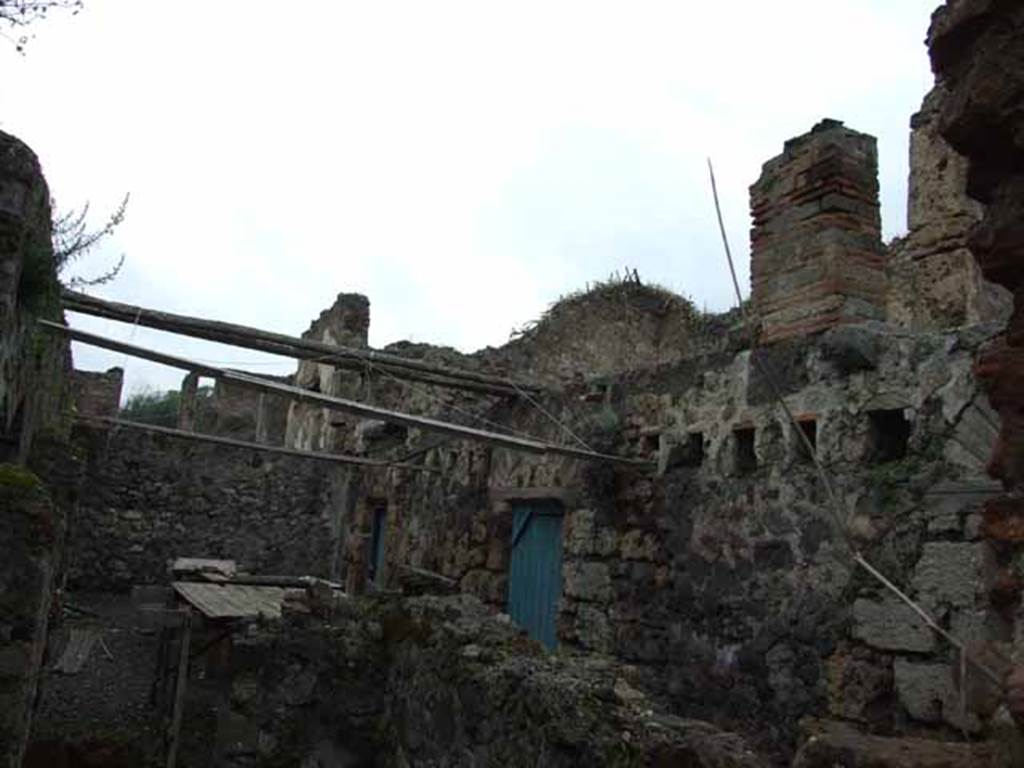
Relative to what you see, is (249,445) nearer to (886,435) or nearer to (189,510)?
(189,510)

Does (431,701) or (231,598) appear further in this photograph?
(231,598)

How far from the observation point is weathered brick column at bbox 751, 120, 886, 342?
5.63 metres

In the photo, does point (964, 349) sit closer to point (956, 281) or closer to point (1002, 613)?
point (1002, 613)

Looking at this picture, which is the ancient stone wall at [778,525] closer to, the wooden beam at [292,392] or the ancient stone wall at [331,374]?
the wooden beam at [292,392]

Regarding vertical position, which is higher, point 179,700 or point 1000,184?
point 1000,184

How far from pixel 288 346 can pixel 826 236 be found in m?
4.55

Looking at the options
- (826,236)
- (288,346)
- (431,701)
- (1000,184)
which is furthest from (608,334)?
(1000,184)

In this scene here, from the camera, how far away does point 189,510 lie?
45.9 ft

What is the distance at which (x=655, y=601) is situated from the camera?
22.0ft

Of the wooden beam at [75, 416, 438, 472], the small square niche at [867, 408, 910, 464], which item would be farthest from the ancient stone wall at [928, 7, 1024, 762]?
the wooden beam at [75, 416, 438, 472]

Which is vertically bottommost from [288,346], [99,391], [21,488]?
[21,488]

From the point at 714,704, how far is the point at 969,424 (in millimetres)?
2496

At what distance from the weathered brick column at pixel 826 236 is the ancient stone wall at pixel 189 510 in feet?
32.6

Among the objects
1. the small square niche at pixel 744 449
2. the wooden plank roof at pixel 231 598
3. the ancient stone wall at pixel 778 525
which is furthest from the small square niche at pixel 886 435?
the wooden plank roof at pixel 231 598
